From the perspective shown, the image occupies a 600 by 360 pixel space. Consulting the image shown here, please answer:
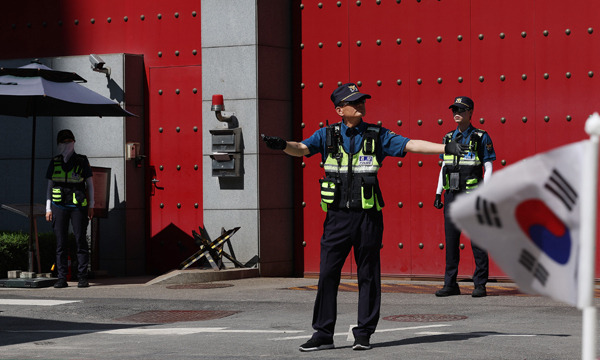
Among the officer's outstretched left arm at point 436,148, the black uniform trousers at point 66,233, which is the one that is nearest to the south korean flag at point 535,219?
the officer's outstretched left arm at point 436,148

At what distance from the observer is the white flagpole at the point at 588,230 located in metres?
2.88

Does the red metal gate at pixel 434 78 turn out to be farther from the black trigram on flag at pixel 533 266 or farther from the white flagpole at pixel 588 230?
the white flagpole at pixel 588 230

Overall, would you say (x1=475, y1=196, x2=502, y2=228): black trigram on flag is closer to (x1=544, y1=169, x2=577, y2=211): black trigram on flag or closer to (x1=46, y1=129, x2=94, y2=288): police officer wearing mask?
(x1=544, y1=169, x2=577, y2=211): black trigram on flag

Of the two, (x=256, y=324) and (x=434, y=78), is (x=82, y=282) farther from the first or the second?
(x=434, y=78)

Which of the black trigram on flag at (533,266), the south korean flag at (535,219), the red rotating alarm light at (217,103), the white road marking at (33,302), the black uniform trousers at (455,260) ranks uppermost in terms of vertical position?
the red rotating alarm light at (217,103)

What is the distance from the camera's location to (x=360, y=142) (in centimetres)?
852

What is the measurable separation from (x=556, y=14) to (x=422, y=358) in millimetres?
7488

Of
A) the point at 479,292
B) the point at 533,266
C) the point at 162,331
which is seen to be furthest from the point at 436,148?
the point at 533,266

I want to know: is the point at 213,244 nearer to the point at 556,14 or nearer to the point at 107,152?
the point at 107,152

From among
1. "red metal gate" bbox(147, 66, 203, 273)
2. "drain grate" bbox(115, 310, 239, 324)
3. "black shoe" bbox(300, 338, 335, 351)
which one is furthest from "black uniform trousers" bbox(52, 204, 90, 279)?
"black shoe" bbox(300, 338, 335, 351)

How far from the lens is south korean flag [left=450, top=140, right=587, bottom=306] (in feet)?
9.91

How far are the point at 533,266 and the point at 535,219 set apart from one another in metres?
0.15

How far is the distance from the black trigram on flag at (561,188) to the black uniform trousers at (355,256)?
5.35m

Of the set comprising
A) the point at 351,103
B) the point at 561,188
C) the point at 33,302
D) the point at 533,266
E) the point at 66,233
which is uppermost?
the point at 351,103
